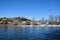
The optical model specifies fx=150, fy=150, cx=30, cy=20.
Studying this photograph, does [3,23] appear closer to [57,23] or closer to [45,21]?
[45,21]

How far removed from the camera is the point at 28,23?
182000mm

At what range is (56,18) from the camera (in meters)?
164

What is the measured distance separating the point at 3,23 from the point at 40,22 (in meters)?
44.4

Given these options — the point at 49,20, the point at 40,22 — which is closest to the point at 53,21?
the point at 49,20

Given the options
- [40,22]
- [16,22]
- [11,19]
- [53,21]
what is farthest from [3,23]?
[53,21]

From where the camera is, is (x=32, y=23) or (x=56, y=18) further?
(x=32, y=23)

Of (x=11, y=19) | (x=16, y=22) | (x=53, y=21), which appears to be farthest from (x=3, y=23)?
(x=53, y=21)

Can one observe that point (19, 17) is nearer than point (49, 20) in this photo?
No

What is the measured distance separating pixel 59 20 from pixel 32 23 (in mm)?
35724

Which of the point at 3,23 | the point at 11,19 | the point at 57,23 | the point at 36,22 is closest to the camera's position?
the point at 57,23

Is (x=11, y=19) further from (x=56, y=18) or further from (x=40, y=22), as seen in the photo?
(x=56, y=18)

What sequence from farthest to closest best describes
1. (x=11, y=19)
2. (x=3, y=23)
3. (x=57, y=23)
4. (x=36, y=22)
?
(x=11, y=19) → (x=36, y=22) → (x=3, y=23) → (x=57, y=23)

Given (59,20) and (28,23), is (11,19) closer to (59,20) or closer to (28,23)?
(28,23)

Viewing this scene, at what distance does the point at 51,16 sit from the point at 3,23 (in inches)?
2128
